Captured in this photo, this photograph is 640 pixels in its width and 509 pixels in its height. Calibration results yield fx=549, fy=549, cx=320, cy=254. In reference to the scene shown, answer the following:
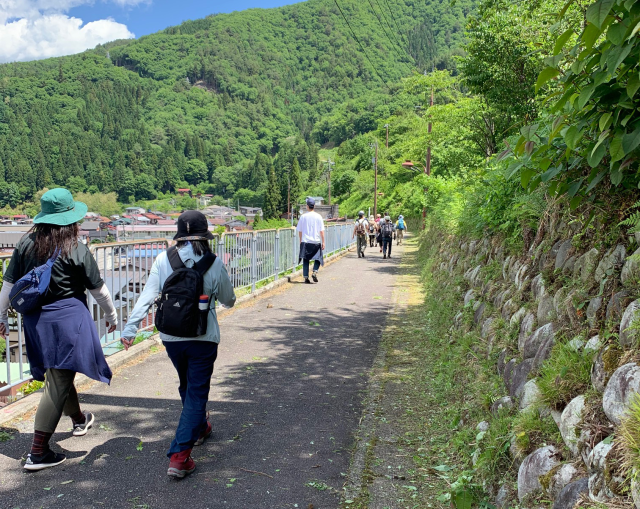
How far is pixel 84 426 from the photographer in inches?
169

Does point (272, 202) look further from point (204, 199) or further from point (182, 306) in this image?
point (182, 306)

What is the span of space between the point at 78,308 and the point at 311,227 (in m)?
9.27

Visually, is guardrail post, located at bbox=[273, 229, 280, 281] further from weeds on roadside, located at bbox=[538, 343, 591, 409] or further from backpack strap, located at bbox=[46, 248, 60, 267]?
weeds on roadside, located at bbox=[538, 343, 591, 409]

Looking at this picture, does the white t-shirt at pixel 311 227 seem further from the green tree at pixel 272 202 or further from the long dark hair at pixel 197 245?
the green tree at pixel 272 202

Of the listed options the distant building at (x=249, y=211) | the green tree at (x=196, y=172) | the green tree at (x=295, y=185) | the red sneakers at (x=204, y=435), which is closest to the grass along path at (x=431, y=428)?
the red sneakers at (x=204, y=435)

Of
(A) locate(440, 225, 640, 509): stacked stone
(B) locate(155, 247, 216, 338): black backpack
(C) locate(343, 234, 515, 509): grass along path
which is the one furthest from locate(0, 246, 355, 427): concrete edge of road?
(A) locate(440, 225, 640, 509): stacked stone

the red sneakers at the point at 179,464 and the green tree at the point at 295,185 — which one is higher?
the green tree at the point at 295,185

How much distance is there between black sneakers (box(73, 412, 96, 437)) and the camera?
13.9 ft

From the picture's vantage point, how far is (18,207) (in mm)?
162125

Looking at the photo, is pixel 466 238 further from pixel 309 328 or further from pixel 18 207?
pixel 18 207

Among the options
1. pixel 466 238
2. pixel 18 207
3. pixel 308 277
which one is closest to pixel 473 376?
pixel 466 238

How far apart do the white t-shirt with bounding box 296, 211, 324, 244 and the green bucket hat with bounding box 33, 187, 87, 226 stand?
29.7 feet

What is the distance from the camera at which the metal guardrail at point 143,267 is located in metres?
5.23

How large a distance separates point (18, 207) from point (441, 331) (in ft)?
590
